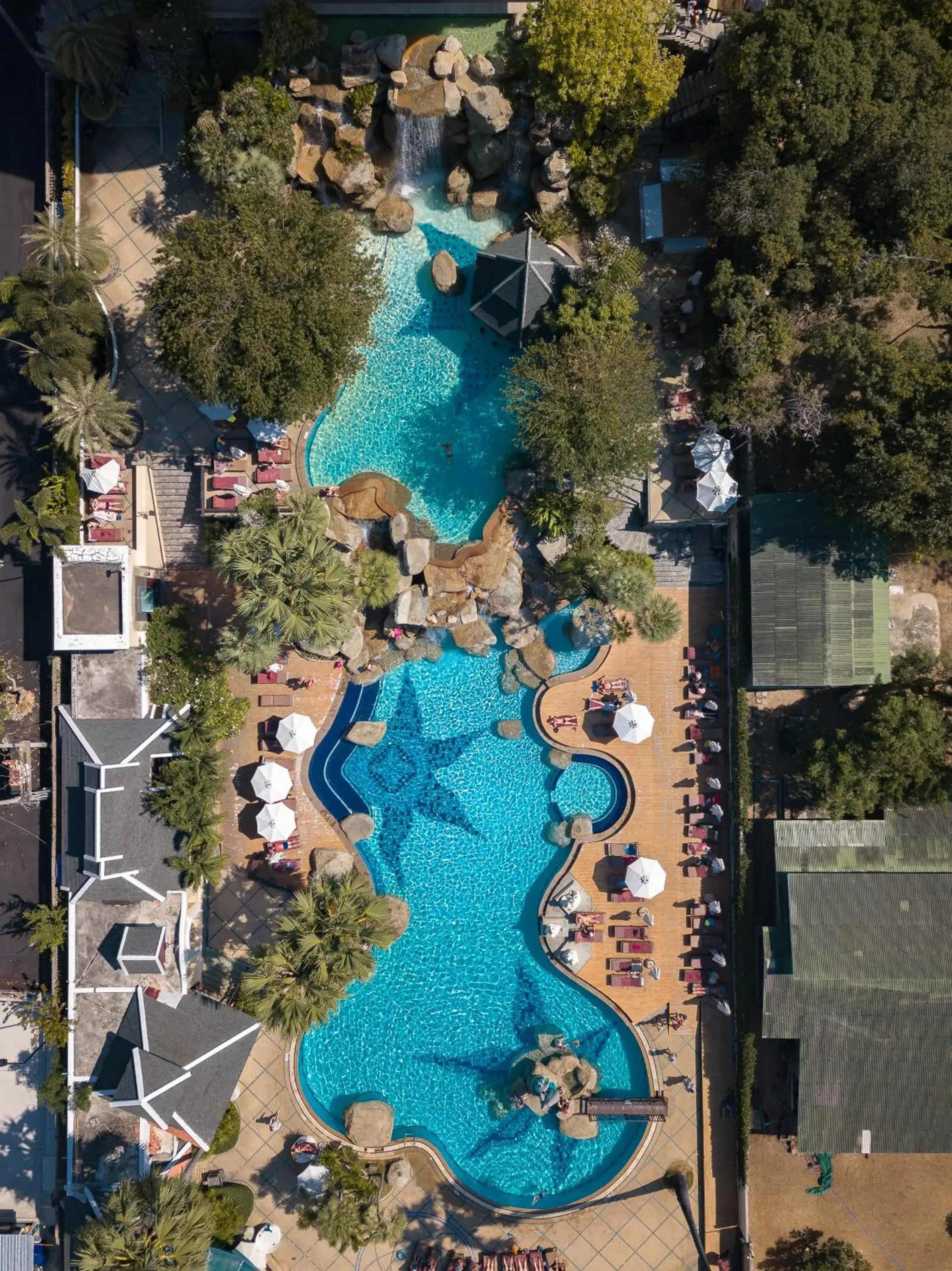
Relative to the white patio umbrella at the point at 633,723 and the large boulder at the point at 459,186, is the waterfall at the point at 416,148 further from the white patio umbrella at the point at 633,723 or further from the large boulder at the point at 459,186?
the white patio umbrella at the point at 633,723

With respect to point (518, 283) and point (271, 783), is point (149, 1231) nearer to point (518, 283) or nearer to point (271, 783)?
point (271, 783)

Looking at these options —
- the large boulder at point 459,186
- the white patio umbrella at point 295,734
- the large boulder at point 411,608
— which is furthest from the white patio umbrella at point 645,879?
the large boulder at point 459,186

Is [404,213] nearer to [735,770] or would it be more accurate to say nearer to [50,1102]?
[735,770]

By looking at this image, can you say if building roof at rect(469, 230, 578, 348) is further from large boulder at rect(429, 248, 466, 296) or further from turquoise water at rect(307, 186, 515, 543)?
turquoise water at rect(307, 186, 515, 543)

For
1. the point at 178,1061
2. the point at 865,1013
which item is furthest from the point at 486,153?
the point at 178,1061

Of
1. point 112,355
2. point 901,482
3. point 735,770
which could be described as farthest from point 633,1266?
point 112,355

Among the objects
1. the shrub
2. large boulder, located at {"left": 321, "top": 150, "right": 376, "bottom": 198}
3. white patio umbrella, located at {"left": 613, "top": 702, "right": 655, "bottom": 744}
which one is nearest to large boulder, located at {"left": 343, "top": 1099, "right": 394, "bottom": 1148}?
the shrub
